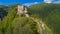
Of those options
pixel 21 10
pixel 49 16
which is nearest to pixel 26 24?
pixel 21 10

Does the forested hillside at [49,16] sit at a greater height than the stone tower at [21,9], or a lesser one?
lesser

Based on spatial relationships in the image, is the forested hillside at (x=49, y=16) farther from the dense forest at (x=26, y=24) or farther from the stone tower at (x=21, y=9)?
the stone tower at (x=21, y=9)

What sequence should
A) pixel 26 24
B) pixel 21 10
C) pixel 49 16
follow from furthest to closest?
pixel 49 16 < pixel 21 10 < pixel 26 24

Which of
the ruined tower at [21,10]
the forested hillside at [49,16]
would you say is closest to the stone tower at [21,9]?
the ruined tower at [21,10]

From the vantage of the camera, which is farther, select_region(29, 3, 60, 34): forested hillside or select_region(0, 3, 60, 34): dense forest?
select_region(29, 3, 60, 34): forested hillside

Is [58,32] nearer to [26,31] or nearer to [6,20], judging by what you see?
[26,31]

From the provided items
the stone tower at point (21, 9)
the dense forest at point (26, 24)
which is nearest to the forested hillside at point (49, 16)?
the dense forest at point (26, 24)

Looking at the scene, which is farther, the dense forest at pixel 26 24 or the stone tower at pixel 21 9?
the stone tower at pixel 21 9

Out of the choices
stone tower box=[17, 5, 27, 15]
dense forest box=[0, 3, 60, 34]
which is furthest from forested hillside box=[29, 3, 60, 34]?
A: stone tower box=[17, 5, 27, 15]

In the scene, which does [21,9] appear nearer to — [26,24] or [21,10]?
[21,10]

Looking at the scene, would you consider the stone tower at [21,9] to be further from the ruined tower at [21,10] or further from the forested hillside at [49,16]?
the forested hillside at [49,16]

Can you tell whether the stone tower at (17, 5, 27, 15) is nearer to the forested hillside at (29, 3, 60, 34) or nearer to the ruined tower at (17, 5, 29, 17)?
the ruined tower at (17, 5, 29, 17)

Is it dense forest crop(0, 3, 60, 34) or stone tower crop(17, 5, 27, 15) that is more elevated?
stone tower crop(17, 5, 27, 15)

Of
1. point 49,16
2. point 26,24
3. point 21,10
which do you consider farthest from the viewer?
point 49,16
